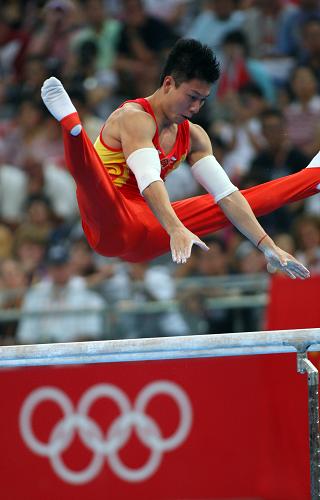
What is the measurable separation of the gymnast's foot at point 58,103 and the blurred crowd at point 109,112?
2.68 meters

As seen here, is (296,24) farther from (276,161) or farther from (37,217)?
(37,217)

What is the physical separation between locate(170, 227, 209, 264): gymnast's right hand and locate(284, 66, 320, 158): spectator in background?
376cm

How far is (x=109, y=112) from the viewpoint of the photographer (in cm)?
841

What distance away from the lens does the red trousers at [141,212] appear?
443 cm

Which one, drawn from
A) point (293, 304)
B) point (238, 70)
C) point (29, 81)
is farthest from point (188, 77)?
point (29, 81)

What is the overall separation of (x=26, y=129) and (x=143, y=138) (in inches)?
183

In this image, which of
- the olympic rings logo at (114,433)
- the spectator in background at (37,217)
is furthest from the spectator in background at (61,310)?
the spectator in background at (37,217)

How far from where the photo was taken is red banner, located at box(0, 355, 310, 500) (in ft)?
20.0

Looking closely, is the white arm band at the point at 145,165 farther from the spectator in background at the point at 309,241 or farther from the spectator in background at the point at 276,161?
the spectator in background at the point at 276,161

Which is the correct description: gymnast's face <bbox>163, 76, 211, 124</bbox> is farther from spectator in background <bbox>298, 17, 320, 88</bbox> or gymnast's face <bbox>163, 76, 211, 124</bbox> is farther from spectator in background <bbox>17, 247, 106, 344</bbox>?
spectator in background <bbox>298, 17, 320, 88</bbox>

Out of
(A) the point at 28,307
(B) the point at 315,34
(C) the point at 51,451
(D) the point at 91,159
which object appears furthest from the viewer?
(B) the point at 315,34

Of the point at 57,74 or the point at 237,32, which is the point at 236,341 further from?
the point at 57,74

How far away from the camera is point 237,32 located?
26.7ft

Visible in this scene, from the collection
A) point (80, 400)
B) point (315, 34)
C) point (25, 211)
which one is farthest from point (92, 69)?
point (80, 400)
